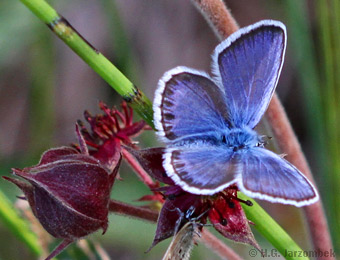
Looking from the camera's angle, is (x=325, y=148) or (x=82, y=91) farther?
(x=82, y=91)

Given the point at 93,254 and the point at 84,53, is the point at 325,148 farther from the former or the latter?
the point at 84,53

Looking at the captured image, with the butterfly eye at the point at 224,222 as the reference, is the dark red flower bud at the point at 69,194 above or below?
above

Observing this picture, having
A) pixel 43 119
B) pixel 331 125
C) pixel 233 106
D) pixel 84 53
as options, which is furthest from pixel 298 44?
pixel 84 53

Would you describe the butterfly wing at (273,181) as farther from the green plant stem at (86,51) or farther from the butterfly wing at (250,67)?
the green plant stem at (86,51)

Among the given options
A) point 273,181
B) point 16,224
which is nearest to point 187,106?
point 273,181

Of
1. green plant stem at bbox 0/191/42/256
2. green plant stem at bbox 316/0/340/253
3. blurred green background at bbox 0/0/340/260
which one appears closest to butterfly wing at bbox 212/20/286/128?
green plant stem at bbox 316/0/340/253

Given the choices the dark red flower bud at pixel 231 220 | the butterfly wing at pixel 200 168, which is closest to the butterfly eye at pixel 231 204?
the dark red flower bud at pixel 231 220
